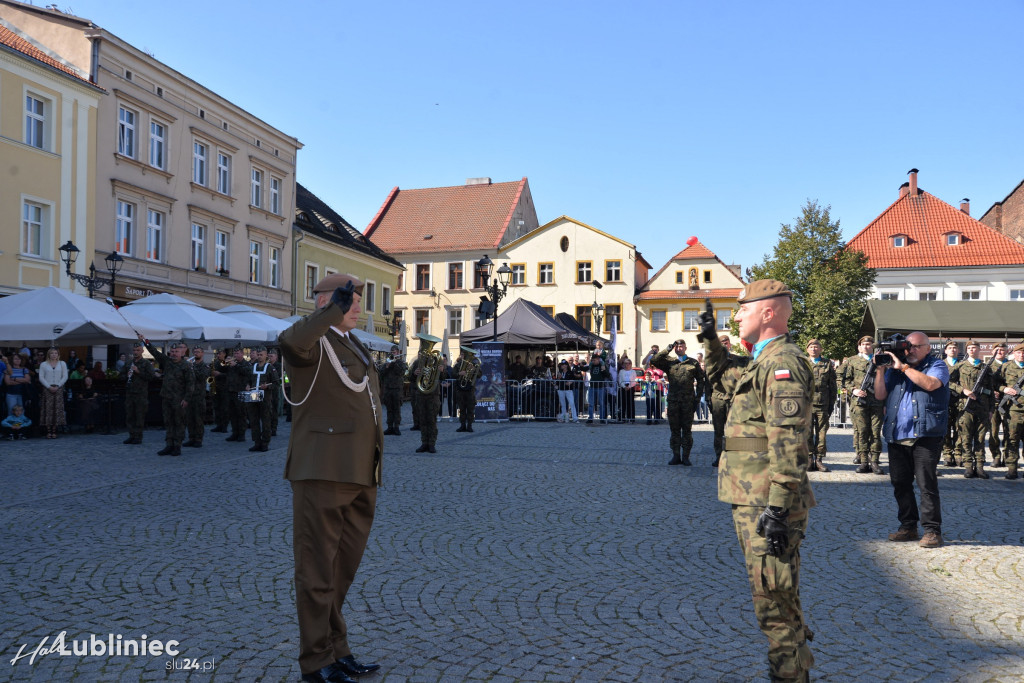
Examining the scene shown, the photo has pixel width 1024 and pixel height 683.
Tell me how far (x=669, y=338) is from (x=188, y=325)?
42.1 meters

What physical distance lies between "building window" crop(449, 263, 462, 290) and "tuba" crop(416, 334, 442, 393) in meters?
44.1

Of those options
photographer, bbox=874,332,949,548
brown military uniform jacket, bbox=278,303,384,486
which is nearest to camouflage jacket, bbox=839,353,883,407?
photographer, bbox=874,332,949,548

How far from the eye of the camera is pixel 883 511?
28.1 ft

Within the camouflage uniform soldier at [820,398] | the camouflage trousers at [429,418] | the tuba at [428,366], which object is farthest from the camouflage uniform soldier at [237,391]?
the camouflage uniform soldier at [820,398]

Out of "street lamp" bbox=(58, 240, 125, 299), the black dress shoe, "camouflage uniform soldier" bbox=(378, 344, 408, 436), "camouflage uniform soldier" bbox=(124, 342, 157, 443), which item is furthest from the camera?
"street lamp" bbox=(58, 240, 125, 299)

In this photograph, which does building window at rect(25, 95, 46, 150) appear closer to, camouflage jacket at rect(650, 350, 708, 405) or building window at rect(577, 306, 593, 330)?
camouflage jacket at rect(650, 350, 708, 405)

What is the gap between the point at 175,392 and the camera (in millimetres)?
13633

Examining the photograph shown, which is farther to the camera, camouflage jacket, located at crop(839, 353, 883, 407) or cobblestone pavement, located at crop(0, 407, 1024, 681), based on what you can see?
camouflage jacket, located at crop(839, 353, 883, 407)

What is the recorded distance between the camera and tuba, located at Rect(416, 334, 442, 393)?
46.8 ft

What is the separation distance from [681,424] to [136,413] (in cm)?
1004

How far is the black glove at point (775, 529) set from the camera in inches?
137

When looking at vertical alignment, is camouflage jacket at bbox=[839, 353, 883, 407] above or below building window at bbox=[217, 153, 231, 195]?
below

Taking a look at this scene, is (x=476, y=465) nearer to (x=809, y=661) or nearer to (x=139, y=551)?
(x=139, y=551)

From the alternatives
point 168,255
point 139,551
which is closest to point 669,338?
point 168,255
